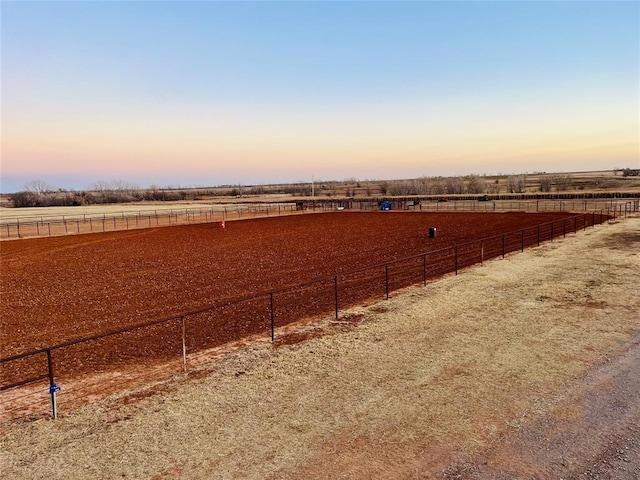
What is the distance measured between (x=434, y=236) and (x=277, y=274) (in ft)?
54.5

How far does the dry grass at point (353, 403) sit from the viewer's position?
21.9ft

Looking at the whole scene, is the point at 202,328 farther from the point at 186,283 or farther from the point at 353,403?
the point at 186,283

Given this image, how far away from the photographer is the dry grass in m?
6.67

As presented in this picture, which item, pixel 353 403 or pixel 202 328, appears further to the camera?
pixel 202 328

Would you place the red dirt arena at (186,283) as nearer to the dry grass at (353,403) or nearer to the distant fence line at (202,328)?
the distant fence line at (202,328)

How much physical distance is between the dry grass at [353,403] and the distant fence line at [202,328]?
4.18 feet

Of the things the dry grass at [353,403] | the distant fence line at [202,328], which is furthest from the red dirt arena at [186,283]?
the dry grass at [353,403]

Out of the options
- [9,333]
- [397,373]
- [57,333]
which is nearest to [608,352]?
[397,373]

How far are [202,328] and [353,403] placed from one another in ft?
23.6

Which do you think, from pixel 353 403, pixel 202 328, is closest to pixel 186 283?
pixel 202 328

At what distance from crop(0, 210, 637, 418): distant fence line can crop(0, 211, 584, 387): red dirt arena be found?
0.06 meters

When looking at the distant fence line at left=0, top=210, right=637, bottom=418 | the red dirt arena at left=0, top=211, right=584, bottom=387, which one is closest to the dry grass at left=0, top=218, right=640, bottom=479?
the distant fence line at left=0, top=210, right=637, bottom=418

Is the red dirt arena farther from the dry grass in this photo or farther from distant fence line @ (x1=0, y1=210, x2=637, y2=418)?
the dry grass

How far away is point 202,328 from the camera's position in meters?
14.2
